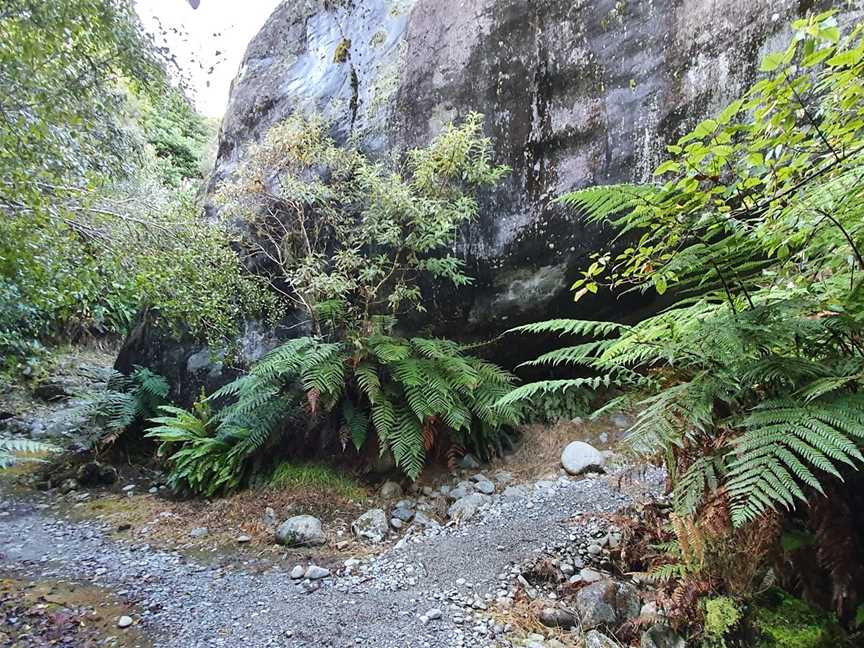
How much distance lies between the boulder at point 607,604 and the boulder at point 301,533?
2016 mm

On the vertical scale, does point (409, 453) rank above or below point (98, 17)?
below

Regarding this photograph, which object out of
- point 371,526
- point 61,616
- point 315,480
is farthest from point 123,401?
point 371,526

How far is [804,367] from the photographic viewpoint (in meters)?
1.24

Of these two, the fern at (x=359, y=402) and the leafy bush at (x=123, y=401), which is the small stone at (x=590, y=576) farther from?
the leafy bush at (x=123, y=401)

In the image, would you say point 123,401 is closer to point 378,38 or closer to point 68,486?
point 68,486

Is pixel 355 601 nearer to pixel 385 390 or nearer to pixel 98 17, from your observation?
pixel 385 390

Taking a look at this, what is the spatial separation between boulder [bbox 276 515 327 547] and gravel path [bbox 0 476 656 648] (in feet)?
1.12

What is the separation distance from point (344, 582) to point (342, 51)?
259 inches

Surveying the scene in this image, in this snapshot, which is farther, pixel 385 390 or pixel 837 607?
pixel 385 390

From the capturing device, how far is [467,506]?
347 cm

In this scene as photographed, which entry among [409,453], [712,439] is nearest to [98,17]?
[409,453]

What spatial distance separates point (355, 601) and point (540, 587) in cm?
106

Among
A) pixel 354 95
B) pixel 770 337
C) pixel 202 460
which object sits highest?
pixel 354 95

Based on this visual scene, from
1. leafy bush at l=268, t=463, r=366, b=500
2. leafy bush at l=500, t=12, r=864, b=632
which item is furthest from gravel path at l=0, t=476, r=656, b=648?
leafy bush at l=500, t=12, r=864, b=632
